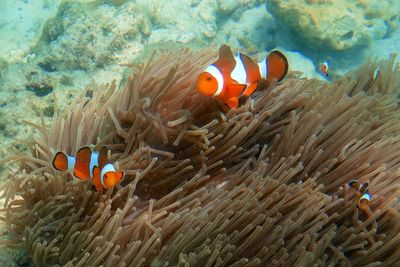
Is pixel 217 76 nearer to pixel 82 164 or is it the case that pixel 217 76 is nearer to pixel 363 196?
pixel 82 164

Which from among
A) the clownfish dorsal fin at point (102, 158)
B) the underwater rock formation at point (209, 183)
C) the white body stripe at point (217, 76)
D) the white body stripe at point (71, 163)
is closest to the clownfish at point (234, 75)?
the white body stripe at point (217, 76)

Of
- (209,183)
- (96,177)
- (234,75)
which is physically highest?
(234,75)

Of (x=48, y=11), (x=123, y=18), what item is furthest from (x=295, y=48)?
(x=48, y=11)

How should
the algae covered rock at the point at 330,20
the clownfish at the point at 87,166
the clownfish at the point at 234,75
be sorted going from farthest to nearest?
the algae covered rock at the point at 330,20 < the clownfish at the point at 234,75 < the clownfish at the point at 87,166

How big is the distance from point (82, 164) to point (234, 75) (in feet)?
3.33

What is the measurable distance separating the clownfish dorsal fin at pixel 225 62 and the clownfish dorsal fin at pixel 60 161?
993 millimetres

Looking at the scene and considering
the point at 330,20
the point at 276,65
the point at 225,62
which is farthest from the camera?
the point at 330,20

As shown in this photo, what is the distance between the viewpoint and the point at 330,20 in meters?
8.39

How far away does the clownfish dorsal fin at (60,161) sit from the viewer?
192cm

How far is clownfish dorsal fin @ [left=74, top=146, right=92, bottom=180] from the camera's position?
76.0 inches

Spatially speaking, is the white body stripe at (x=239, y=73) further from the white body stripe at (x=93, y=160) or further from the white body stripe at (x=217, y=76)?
the white body stripe at (x=93, y=160)

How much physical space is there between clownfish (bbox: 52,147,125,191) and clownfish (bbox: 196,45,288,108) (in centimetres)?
67

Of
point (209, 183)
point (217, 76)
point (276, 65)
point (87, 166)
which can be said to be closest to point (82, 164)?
point (87, 166)

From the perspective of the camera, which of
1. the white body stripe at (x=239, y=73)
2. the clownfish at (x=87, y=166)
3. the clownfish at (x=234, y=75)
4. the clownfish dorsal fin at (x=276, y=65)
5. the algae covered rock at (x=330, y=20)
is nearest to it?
the clownfish at (x=87, y=166)
